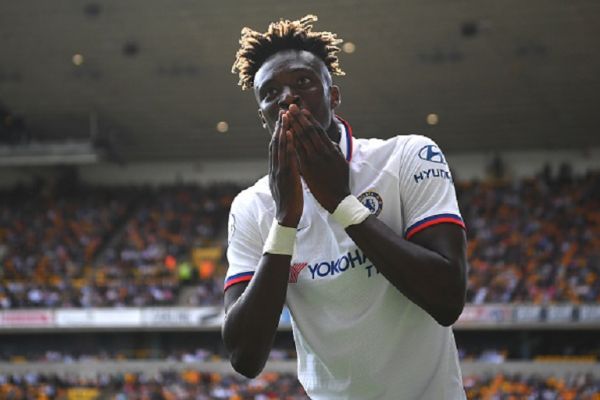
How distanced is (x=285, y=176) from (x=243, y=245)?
459 millimetres

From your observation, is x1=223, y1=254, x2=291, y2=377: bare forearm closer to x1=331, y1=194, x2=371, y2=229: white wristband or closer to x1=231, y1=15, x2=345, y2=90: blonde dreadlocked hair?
x1=331, y1=194, x2=371, y2=229: white wristband

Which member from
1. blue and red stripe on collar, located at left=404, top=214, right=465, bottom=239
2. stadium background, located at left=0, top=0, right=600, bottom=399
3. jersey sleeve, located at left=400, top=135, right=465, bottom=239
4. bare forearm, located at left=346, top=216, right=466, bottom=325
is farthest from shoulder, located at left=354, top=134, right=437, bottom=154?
stadium background, located at left=0, top=0, right=600, bottom=399

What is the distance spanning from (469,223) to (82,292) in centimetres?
1237

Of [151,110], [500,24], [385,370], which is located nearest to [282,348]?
[151,110]

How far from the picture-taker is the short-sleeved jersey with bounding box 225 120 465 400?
7.45ft

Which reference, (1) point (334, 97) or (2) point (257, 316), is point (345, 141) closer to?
(1) point (334, 97)

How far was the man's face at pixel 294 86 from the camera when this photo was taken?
2234mm

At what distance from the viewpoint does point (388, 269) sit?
82.6 inches

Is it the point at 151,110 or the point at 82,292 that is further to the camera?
the point at 151,110

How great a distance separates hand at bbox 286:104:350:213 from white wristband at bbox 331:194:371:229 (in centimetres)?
2

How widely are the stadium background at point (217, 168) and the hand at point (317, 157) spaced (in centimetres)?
1836

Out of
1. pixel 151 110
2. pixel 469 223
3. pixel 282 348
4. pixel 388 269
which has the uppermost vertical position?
pixel 388 269

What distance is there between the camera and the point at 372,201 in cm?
232

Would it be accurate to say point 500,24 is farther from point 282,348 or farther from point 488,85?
point 282,348
